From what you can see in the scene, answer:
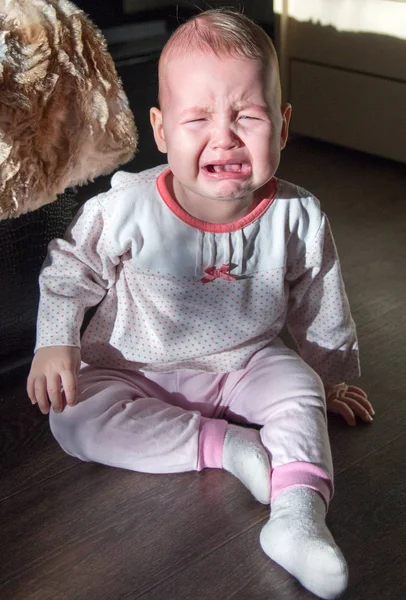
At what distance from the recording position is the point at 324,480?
85 cm

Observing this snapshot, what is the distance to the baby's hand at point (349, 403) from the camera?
1.01 m

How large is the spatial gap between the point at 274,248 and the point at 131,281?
184mm

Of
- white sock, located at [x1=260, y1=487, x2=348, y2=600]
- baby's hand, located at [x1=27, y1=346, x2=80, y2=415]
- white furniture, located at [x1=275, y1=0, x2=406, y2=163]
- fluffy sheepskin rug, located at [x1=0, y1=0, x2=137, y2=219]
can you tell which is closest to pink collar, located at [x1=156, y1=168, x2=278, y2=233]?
fluffy sheepskin rug, located at [x1=0, y1=0, x2=137, y2=219]

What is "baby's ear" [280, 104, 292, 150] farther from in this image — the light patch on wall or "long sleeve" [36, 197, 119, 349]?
the light patch on wall

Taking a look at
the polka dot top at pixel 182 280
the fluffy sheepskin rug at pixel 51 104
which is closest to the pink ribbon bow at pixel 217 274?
Answer: the polka dot top at pixel 182 280

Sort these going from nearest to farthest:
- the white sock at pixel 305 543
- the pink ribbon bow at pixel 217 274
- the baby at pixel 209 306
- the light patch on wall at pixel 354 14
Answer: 1. the white sock at pixel 305 543
2. the baby at pixel 209 306
3. the pink ribbon bow at pixel 217 274
4. the light patch on wall at pixel 354 14

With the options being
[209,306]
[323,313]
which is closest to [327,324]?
[323,313]

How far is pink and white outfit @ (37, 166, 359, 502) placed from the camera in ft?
3.05

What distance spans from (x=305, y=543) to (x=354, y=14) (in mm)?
1428

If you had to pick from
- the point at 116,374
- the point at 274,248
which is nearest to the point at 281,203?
the point at 274,248

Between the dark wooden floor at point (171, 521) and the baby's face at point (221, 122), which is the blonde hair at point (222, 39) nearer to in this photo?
the baby's face at point (221, 122)

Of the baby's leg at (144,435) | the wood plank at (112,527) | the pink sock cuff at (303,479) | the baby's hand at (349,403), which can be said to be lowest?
the baby's hand at (349,403)

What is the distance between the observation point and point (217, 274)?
3.12ft

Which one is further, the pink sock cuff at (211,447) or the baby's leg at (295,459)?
the pink sock cuff at (211,447)
